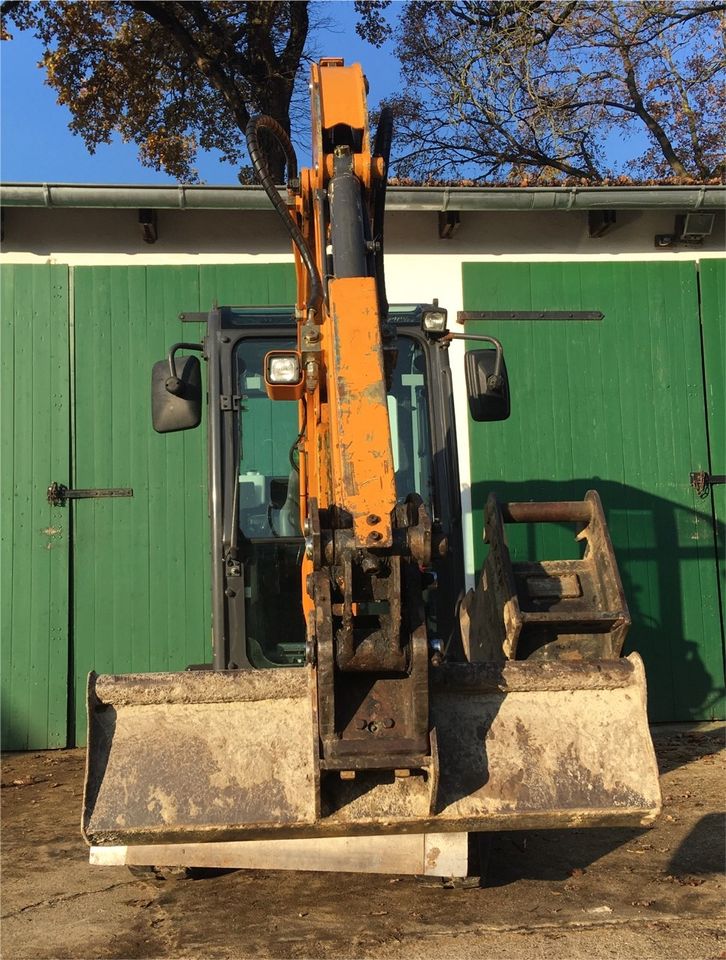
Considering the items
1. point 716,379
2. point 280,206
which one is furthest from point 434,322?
point 716,379

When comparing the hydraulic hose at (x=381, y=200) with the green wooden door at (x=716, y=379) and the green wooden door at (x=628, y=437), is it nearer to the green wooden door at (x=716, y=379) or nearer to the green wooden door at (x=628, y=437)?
the green wooden door at (x=628, y=437)

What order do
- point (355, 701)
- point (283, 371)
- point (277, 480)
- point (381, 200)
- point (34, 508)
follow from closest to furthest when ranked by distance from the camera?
point (355, 701), point (381, 200), point (283, 371), point (277, 480), point (34, 508)

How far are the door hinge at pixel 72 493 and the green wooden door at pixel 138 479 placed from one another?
0.18 ft

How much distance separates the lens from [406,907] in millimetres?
3977

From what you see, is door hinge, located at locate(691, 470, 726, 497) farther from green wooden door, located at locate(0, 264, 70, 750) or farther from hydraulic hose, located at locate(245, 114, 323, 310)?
hydraulic hose, located at locate(245, 114, 323, 310)

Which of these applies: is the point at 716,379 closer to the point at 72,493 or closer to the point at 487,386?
the point at 487,386

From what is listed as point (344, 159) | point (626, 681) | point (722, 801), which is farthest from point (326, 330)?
point (722, 801)

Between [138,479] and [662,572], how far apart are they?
4.14m

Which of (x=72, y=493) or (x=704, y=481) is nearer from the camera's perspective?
(x=72, y=493)

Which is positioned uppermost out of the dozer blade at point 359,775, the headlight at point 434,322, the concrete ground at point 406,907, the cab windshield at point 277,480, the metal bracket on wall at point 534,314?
the metal bracket on wall at point 534,314

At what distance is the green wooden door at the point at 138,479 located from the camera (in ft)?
25.8

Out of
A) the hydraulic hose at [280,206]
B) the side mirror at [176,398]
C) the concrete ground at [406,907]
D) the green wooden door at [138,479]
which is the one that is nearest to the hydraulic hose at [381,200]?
the hydraulic hose at [280,206]

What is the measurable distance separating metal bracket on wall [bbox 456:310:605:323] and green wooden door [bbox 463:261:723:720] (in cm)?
5

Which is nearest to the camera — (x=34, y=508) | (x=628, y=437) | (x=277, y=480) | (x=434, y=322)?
(x=434, y=322)
